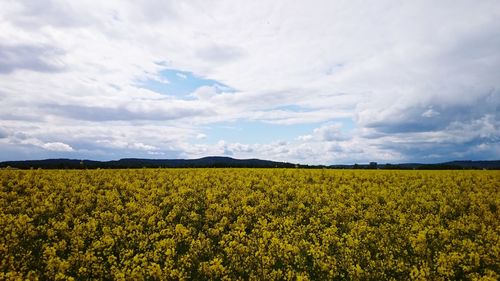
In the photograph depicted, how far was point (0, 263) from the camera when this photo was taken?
44.1ft

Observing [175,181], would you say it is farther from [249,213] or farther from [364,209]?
[364,209]

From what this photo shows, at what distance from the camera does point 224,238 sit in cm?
1627

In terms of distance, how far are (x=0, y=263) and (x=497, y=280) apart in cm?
1826

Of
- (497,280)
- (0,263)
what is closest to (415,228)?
(497,280)

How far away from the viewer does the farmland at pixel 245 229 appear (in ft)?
44.0

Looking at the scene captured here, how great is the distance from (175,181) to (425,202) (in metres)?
16.6

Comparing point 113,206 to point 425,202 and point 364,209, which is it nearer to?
point 364,209

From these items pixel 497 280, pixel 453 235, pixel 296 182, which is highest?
pixel 296 182

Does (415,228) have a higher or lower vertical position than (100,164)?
lower

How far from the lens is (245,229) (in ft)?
59.9

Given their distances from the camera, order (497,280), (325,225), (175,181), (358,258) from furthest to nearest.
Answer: (175,181) < (325,225) < (358,258) < (497,280)

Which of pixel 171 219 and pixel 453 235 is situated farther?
pixel 171 219

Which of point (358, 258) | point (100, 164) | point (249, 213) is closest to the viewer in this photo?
point (358, 258)

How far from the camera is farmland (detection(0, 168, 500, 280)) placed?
1341cm
